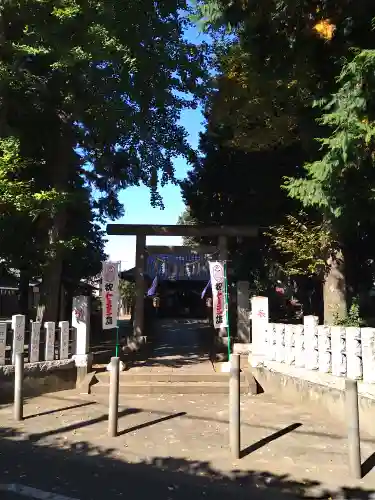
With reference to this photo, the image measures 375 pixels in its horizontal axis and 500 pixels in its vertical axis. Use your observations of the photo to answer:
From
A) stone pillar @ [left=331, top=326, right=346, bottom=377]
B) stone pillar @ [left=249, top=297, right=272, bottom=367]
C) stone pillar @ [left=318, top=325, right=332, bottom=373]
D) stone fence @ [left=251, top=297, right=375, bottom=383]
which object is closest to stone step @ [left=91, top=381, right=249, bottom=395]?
stone pillar @ [left=249, top=297, right=272, bottom=367]

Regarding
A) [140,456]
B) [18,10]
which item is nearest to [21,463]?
[140,456]

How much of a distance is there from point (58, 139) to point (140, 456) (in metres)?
9.25

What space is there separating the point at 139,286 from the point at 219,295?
3873mm

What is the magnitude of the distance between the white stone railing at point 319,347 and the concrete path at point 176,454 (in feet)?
2.87

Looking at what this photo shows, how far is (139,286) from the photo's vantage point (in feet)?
49.2

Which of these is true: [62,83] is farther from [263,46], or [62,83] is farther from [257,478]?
[257,478]

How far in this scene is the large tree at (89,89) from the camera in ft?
32.6

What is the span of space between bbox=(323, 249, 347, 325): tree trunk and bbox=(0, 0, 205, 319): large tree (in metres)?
5.76

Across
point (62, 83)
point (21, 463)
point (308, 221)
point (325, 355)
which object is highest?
point (62, 83)

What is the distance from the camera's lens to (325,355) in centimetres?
837

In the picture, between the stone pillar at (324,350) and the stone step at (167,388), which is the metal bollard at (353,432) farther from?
the stone step at (167,388)

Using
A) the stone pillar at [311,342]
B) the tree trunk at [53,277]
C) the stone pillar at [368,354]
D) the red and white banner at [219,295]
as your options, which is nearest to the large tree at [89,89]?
the tree trunk at [53,277]

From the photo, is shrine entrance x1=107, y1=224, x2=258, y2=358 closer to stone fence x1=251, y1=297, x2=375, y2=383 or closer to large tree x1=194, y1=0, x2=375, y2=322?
stone fence x1=251, y1=297, x2=375, y2=383

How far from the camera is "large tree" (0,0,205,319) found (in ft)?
32.6
